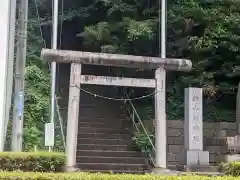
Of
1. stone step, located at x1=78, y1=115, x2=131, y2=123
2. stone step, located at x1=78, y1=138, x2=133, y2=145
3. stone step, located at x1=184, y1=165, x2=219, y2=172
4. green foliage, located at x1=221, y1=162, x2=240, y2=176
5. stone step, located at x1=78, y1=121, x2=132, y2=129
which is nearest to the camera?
green foliage, located at x1=221, y1=162, x2=240, y2=176

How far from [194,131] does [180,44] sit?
3818 mm

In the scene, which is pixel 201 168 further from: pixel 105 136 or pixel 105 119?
pixel 105 119

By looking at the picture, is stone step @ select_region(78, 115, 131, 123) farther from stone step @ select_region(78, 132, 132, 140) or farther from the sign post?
the sign post

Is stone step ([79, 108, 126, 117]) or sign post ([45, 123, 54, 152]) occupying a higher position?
stone step ([79, 108, 126, 117])

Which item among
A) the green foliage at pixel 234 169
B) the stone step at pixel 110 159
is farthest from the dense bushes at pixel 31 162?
the green foliage at pixel 234 169

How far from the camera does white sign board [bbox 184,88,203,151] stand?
1328 centimetres

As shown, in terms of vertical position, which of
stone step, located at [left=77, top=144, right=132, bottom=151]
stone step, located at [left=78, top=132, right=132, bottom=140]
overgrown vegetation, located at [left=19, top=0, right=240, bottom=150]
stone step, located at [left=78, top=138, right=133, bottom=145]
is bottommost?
stone step, located at [left=77, top=144, right=132, bottom=151]

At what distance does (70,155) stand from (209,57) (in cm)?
693

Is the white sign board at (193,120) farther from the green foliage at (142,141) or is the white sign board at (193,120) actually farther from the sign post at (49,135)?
the sign post at (49,135)

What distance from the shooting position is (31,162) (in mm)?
9461

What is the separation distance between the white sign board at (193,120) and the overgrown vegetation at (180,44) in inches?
64.9

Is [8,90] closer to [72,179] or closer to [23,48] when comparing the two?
[23,48]

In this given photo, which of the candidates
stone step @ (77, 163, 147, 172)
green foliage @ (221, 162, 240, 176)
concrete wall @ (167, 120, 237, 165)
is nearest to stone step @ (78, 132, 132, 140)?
concrete wall @ (167, 120, 237, 165)

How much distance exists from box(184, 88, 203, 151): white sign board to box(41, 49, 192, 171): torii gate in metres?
1.04
